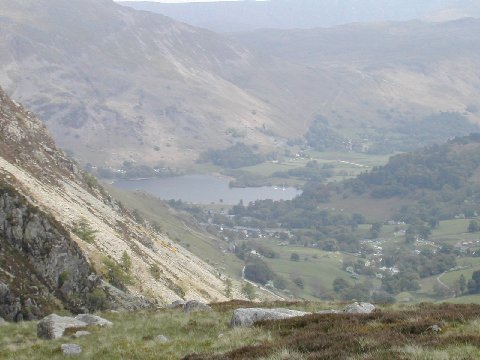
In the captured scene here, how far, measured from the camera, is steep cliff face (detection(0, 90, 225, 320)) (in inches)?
2015

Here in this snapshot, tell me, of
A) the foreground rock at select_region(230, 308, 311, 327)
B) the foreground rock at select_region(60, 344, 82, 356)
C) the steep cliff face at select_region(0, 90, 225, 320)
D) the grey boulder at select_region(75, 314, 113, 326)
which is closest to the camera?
the foreground rock at select_region(60, 344, 82, 356)

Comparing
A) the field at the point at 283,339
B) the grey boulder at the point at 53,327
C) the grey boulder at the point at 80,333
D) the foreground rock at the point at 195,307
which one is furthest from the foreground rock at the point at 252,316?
the foreground rock at the point at 195,307

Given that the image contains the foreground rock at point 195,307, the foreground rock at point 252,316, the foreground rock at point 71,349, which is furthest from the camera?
the foreground rock at point 195,307

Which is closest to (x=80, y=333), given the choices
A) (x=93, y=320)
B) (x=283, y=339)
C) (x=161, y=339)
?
(x=161, y=339)

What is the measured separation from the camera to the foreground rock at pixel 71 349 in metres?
26.9

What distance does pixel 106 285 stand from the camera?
56969 millimetres

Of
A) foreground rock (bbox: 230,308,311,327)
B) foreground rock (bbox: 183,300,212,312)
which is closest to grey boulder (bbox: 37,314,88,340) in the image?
foreground rock (bbox: 183,300,212,312)

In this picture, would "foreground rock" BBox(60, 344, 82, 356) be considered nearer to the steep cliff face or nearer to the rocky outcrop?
the steep cliff face

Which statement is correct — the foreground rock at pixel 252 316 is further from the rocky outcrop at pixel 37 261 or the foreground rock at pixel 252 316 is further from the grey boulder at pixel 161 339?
the rocky outcrop at pixel 37 261

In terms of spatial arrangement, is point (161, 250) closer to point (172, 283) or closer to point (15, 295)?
point (172, 283)

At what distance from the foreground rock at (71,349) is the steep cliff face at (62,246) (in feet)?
64.2

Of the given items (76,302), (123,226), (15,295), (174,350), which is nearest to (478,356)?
(174,350)

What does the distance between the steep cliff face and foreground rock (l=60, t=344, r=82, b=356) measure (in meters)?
19.6

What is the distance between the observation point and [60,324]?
34.2m
